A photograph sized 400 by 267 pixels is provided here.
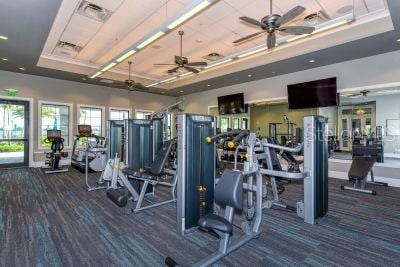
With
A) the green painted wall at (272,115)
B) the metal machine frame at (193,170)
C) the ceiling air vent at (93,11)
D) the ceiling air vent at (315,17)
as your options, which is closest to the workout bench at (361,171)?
the green painted wall at (272,115)

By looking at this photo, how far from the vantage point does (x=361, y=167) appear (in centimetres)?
488

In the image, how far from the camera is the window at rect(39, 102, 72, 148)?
7.91 metres

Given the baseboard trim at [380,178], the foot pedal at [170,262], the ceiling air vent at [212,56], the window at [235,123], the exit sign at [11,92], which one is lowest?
the foot pedal at [170,262]

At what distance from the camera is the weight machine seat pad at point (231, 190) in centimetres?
220

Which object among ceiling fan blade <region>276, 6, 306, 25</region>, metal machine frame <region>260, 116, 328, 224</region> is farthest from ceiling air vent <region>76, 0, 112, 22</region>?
metal machine frame <region>260, 116, 328, 224</region>

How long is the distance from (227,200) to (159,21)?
3.97 m

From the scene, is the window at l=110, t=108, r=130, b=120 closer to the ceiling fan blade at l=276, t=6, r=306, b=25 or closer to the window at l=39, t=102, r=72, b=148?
the window at l=39, t=102, r=72, b=148

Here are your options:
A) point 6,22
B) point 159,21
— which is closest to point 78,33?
point 6,22

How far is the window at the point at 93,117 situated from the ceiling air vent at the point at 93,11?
5.02 metres

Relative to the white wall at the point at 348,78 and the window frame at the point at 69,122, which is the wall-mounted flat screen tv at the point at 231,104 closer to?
the white wall at the point at 348,78

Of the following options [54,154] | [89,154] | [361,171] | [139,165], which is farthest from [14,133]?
[361,171]

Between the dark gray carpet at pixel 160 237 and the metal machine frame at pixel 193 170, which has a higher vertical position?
the metal machine frame at pixel 193 170

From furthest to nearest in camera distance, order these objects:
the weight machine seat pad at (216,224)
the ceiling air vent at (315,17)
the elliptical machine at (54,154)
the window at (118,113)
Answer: the window at (118,113) → the elliptical machine at (54,154) → the ceiling air vent at (315,17) → the weight machine seat pad at (216,224)

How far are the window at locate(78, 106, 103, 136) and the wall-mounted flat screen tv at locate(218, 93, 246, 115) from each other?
16.0ft
